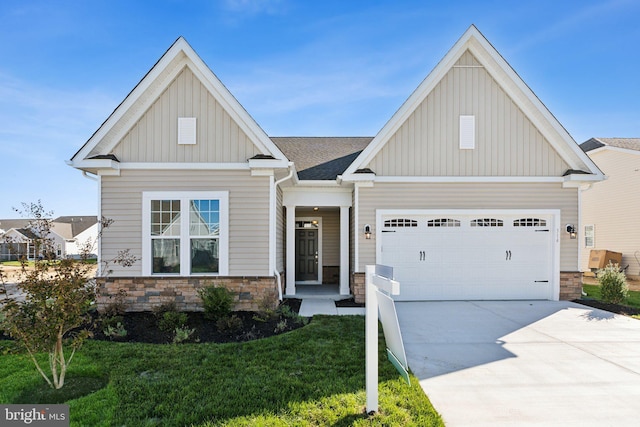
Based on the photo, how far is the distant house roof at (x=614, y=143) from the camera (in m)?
16.9

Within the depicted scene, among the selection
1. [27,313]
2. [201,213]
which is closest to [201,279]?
[201,213]

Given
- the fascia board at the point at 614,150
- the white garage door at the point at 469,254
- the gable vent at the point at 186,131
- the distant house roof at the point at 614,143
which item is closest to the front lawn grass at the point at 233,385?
the white garage door at the point at 469,254

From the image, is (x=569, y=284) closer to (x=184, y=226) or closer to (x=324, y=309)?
(x=324, y=309)

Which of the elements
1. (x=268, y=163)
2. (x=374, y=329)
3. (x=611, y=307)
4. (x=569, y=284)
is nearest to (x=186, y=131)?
(x=268, y=163)

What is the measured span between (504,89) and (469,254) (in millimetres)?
4727

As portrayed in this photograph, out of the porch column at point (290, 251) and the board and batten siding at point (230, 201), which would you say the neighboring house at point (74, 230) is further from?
the porch column at point (290, 251)

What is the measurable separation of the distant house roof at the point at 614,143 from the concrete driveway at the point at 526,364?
11.9 metres

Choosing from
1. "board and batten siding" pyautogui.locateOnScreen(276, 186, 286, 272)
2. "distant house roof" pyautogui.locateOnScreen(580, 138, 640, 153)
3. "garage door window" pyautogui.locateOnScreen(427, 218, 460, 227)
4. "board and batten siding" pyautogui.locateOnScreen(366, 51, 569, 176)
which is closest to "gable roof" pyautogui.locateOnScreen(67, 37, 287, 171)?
"board and batten siding" pyautogui.locateOnScreen(276, 186, 286, 272)

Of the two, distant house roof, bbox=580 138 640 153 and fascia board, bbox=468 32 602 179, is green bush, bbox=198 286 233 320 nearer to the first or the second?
fascia board, bbox=468 32 602 179

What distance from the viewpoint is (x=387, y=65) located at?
13391 mm

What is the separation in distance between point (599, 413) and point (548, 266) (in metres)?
7.40

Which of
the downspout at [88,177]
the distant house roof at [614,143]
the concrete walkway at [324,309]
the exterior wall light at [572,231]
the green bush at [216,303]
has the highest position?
the distant house roof at [614,143]

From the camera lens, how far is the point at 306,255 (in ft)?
46.0

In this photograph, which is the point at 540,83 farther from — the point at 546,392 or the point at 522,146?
the point at 546,392
